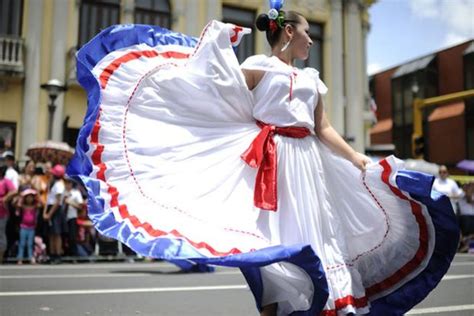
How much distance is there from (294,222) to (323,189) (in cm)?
31

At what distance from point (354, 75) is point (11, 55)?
1157 centimetres

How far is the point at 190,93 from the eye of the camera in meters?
3.47

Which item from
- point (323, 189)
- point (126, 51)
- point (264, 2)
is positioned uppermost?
point (264, 2)

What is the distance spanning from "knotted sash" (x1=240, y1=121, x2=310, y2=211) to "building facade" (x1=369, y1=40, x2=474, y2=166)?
2697 cm

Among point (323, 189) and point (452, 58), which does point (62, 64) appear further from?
point (452, 58)

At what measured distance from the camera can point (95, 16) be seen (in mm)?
17406

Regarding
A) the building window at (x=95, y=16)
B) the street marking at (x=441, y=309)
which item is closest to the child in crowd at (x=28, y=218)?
the street marking at (x=441, y=309)

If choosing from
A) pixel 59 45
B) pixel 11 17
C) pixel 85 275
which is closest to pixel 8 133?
pixel 59 45

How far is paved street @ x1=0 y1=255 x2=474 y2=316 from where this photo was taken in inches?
189

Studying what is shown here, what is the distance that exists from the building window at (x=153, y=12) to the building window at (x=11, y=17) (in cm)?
335

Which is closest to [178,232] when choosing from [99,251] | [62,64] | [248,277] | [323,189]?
[248,277]

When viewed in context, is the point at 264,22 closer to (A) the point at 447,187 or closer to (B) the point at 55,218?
(B) the point at 55,218

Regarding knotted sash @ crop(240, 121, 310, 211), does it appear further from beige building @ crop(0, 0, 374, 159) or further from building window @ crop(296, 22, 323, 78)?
building window @ crop(296, 22, 323, 78)

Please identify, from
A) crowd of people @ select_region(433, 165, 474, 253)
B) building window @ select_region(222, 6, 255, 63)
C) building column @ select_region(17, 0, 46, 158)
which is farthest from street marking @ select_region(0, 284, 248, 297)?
building window @ select_region(222, 6, 255, 63)
